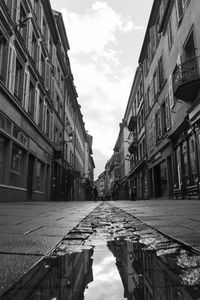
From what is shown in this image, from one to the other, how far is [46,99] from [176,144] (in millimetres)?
10177

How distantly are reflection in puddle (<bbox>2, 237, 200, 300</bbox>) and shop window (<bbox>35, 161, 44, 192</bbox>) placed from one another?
17.8 m

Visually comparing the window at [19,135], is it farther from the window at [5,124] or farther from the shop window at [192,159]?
the shop window at [192,159]

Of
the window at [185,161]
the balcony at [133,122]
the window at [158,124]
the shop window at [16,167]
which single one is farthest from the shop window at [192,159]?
the balcony at [133,122]

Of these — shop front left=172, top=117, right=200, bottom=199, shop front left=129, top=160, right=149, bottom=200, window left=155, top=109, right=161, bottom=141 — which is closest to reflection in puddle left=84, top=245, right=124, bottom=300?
shop front left=172, top=117, right=200, bottom=199

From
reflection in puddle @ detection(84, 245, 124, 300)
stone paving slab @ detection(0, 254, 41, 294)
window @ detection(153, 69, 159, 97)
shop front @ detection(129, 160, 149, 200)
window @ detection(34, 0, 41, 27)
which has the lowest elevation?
reflection in puddle @ detection(84, 245, 124, 300)

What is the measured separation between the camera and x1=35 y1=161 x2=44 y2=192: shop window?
19.5 m

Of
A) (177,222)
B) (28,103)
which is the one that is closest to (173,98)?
(28,103)

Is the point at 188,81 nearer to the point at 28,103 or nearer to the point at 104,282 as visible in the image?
the point at 28,103

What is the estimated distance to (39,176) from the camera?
2023 centimetres

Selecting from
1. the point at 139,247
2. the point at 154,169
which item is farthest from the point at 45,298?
the point at 154,169

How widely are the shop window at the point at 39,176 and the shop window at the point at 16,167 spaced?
363cm

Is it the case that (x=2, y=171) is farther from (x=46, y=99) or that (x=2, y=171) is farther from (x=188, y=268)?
(x=188, y=268)

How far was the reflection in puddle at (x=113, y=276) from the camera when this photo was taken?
3.35 ft

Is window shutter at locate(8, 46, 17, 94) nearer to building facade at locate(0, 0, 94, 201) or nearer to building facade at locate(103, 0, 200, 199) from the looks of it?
building facade at locate(0, 0, 94, 201)
